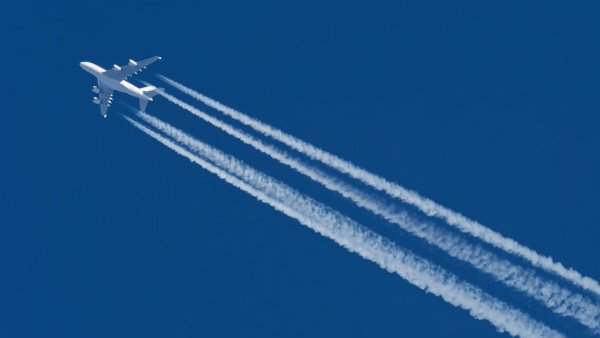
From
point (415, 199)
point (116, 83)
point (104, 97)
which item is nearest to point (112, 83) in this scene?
point (116, 83)

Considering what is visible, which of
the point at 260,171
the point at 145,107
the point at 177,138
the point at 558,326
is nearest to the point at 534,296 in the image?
the point at 558,326

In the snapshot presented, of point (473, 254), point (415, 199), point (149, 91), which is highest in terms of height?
point (149, 91)

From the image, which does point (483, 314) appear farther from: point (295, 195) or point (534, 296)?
point (295, 195)

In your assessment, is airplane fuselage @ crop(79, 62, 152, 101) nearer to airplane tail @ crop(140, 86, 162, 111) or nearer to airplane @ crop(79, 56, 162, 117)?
airplane @ crop(79, 56, 162, 117)

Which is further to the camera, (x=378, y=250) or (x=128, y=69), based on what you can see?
(x=128, y=69)

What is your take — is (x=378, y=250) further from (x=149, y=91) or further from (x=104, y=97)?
(x=104, y=97)

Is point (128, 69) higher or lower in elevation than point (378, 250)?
higher
